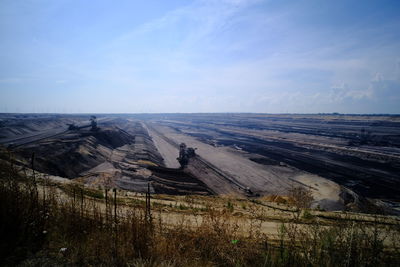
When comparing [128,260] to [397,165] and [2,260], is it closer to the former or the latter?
[2,260]

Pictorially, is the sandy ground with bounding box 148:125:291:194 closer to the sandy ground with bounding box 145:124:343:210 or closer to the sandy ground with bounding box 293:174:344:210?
the sandy ground with bounding box 145:124:343:210

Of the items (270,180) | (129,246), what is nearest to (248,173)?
(270,180)

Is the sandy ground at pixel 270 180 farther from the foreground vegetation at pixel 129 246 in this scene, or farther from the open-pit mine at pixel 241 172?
the foreground vegetation at pixel 129 246

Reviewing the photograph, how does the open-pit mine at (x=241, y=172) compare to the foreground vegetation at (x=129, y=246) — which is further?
the open-pit mine at (x=241, y=172)

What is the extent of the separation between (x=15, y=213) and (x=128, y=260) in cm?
262

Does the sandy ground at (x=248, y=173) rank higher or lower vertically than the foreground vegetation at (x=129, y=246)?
lower

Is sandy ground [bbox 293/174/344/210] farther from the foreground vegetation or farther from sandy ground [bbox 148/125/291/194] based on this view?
the foreground vegetation

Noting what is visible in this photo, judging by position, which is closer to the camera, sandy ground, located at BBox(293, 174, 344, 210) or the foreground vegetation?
the foreground vegetation

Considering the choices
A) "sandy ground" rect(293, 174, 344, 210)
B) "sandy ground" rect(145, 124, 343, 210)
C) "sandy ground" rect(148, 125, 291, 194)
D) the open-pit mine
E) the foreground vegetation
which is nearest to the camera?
the foreground vegetation

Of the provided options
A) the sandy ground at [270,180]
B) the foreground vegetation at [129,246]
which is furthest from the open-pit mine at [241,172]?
the foreground vegetation at [129,246]

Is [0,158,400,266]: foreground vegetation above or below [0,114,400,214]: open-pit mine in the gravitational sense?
above

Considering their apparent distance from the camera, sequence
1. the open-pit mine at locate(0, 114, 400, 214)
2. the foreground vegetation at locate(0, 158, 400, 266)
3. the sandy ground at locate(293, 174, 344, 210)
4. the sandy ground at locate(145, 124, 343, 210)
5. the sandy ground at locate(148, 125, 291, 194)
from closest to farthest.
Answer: the foreground vegetation at locate(0, 158, 400, 266), the sandy ground at locate(293, 174, 344, 210), the open-pit mine at locate(0, 114, 400, 214), the sandy ground at locate(145, 124, 343, 210), the sandy ground at locate(148, 125, 291, 194)

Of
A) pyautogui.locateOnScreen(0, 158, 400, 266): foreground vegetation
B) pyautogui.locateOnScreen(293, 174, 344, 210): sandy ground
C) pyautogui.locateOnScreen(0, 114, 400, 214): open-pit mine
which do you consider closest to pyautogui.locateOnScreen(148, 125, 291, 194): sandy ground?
→ pyautogui.locateOnScreen(0, 114, 400, 214): open-pit mine

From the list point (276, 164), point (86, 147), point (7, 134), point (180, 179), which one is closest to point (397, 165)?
point (276, 164)
